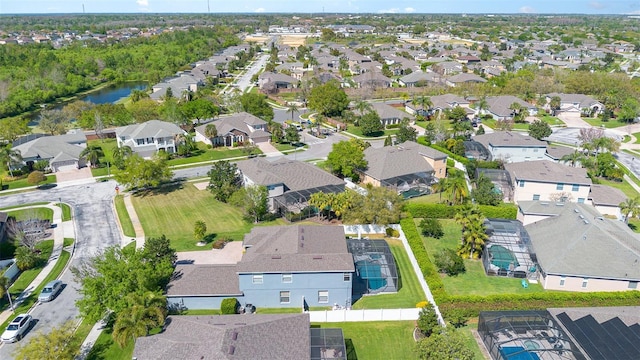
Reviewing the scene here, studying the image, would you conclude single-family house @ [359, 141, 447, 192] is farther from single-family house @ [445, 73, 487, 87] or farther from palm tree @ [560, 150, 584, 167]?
single-family house @ [445, 73, 487, 87]

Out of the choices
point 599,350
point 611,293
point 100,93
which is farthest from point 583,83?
point 100,93

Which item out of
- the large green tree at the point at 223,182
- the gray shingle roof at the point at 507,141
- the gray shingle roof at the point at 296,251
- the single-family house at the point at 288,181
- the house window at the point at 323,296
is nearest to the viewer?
the gray shingle roof at the point at 296,251

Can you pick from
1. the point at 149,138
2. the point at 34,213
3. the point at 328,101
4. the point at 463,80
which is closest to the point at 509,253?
the point at 34,213

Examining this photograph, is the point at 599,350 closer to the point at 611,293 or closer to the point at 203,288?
the point at 611,293

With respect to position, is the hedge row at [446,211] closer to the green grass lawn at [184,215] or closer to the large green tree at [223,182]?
the green grass lawn at [184,215]

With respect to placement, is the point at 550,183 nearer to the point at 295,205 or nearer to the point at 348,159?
the point at 348,159

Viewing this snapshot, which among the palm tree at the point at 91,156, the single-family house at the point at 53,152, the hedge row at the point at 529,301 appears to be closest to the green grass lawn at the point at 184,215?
the palm tree at the point at 91,156

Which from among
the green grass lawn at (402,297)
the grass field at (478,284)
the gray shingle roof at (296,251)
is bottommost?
the grass field at (478,284)
